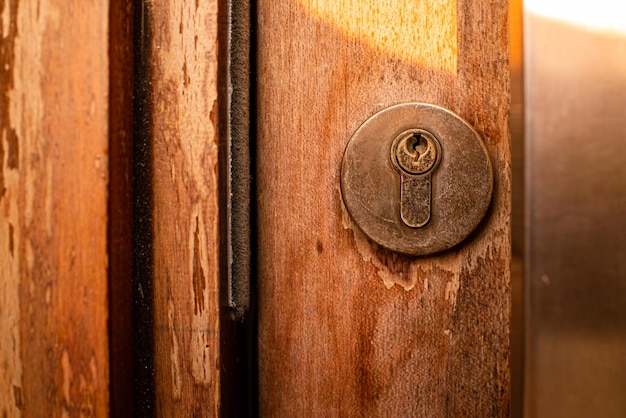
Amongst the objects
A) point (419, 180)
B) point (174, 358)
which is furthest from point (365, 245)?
point (174, 358)

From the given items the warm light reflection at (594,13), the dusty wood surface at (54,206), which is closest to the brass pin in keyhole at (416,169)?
the warm light reflection at (594,13)

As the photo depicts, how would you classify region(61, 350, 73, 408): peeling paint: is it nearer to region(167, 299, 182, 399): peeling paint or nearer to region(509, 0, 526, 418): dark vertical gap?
region(167, 299, 182, 399): peeling paint

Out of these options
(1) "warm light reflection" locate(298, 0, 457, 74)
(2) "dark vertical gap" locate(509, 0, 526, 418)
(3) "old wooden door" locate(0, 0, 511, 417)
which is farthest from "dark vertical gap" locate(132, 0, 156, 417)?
(2) "dark vertical gap" locate(509, 0, 526, 418)

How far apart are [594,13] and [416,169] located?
6.0 inches

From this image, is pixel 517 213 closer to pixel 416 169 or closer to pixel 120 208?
pixel 416 169

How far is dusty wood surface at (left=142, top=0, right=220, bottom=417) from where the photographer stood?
369 mm

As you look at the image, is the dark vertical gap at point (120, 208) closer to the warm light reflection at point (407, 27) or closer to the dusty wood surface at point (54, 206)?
the dusty wood surface at point (54, 206)

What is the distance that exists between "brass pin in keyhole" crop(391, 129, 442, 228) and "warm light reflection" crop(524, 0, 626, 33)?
4.8 inches

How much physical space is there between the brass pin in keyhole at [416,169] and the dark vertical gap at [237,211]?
0.13 metres

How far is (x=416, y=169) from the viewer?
0.37 meters

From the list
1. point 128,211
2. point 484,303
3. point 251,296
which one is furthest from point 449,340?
point 128,211

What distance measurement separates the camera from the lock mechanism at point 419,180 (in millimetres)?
367

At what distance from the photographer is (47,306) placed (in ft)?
1.18

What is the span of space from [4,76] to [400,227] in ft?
1.08
